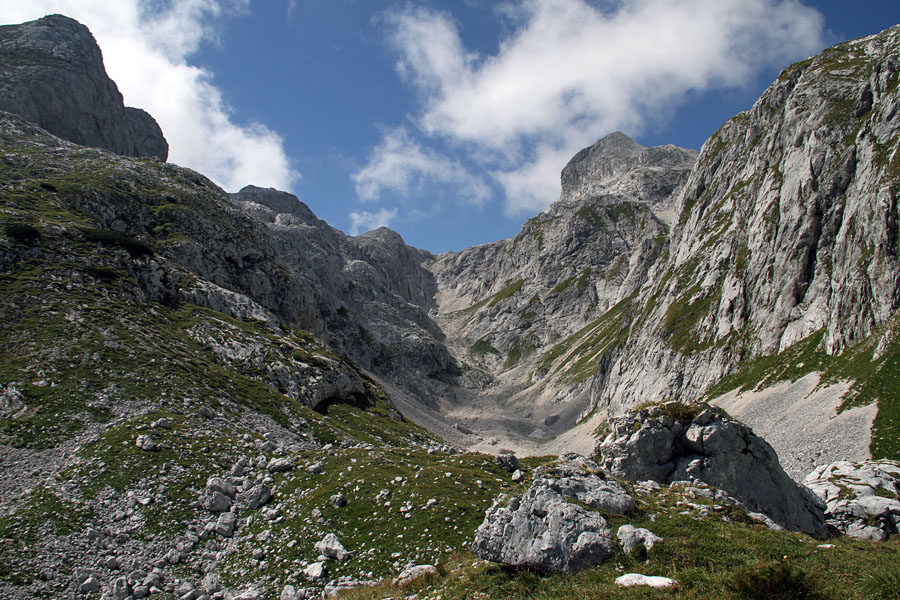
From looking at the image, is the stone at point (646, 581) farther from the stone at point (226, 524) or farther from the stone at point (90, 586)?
the stone at point (90, 586)

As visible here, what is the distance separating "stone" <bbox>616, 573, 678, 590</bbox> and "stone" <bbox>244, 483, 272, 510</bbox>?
1807 centimetres

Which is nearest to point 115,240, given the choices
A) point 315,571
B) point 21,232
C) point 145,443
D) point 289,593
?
point 21,232

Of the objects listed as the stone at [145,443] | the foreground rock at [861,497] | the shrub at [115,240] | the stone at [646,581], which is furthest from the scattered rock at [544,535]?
the shrub at [115,240]

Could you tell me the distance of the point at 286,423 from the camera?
45.2 meters

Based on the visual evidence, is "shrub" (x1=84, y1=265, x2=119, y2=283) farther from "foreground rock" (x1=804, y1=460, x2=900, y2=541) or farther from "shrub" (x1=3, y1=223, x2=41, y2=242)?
"foreground rock" (x1=804, y1=460, x2=900, y2=541)

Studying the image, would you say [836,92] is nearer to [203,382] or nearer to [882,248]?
[882,248]

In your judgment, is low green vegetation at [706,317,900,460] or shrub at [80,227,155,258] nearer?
low green vegetation at [706,317,900,460]

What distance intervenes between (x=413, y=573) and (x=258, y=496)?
37.1 feet

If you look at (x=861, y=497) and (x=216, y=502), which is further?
(x=861, y=497)

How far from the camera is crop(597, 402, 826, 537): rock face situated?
2431cm

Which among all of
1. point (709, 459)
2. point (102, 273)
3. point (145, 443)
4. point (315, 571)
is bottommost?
point (315, 571)

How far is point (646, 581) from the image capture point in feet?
38.6

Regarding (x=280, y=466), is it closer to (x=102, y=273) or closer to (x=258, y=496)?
(x=258, y=496)

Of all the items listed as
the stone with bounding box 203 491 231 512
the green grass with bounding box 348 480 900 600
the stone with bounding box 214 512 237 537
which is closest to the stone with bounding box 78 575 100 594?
the stone with bounding box 214 512 237 537
